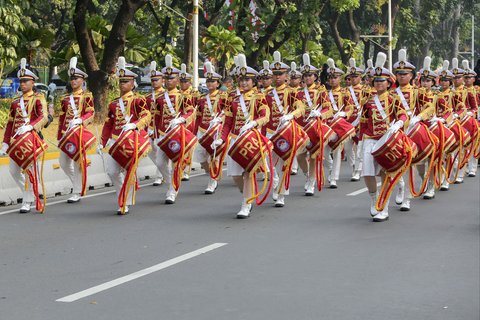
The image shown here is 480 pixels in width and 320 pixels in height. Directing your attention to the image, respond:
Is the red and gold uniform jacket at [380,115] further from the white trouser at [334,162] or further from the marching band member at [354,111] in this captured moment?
the marching band member at [354,111]

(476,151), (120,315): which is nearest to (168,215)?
(120,315)

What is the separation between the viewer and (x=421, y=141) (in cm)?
1537

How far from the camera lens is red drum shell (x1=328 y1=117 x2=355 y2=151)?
771 inches

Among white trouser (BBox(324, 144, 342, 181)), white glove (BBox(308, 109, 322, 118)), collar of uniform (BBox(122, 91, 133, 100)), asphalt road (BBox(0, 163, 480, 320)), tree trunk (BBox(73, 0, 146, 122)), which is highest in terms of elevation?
tree trunk (BBox(73, 0, 146, 122))

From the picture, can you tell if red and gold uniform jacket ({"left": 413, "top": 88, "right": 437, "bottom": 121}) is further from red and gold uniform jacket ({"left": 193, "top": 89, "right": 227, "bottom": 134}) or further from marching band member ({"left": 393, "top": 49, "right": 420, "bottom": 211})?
red and gold uniform jacket ({"left": 193, "top": 89, "right": 227, "bottom": 134})

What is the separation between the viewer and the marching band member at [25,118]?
1554cm

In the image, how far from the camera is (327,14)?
165 feet

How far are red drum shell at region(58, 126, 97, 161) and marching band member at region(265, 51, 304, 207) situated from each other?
8.61 ft

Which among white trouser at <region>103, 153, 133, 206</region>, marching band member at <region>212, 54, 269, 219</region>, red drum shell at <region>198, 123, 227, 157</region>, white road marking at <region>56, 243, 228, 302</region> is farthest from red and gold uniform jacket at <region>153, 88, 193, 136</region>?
white road marking at <region>56, 243, 228, 302</region>

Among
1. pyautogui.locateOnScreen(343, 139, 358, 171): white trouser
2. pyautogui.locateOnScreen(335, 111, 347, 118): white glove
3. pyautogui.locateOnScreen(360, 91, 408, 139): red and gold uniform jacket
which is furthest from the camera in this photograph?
pyautogui.locateOnScreen(343, 139, 358, 171): white trouser

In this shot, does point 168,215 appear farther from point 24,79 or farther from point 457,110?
point 457,110

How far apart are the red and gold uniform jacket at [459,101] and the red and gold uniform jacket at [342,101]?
1798 mm

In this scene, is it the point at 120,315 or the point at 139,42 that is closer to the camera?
the point at 120,315

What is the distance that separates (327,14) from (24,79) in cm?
3559
